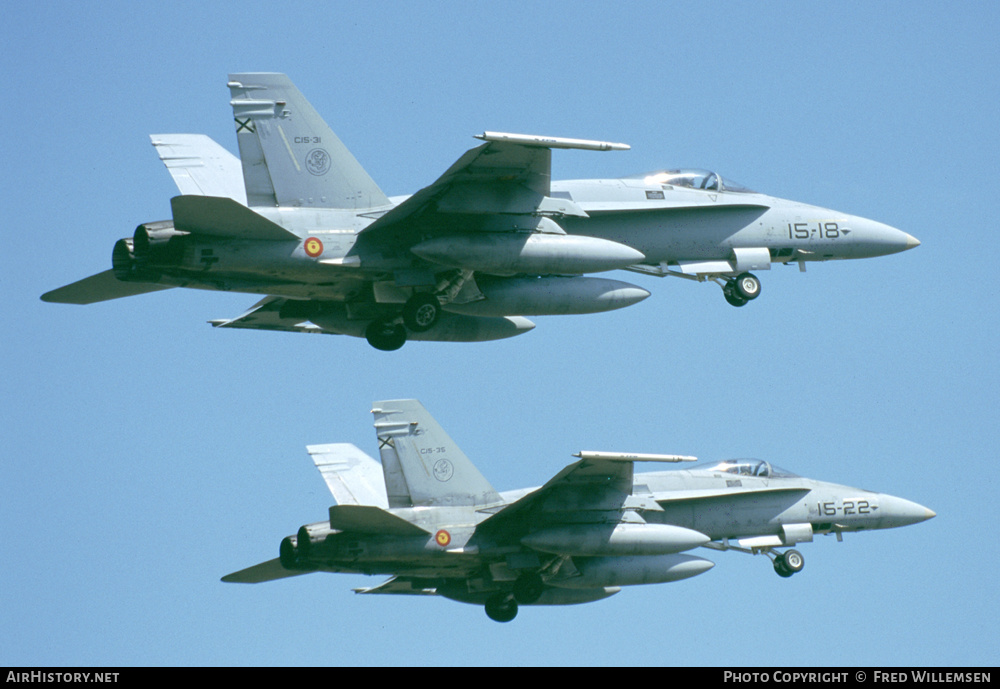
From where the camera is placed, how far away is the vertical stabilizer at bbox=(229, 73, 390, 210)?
23.2m

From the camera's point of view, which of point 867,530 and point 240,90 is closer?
point 240,90

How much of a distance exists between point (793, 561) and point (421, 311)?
11.5 metres

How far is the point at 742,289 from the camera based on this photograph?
1055 inches

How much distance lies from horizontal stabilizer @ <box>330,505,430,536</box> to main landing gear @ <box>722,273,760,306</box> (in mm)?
6860

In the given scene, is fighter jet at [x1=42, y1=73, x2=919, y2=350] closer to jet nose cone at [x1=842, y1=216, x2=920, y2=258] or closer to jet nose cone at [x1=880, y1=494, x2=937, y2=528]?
jet nose cone at [x1=842, y1=216, x2=920, y2=258]

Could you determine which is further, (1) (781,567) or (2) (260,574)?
(1) (781,567)

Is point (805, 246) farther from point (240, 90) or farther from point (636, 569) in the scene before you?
point (240, 90)

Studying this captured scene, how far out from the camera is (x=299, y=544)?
25781 millimetres

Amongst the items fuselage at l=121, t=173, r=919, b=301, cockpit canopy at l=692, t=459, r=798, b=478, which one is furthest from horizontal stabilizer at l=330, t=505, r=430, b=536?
cockpit canopy at l=692, t=459, r=798, b=478

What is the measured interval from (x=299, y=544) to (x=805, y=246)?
10553mm

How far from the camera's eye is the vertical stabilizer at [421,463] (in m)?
28.1

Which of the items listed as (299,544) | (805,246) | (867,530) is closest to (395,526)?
(299,544)

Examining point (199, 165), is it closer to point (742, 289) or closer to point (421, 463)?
point (421, 463)
